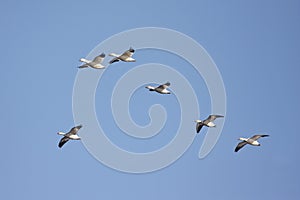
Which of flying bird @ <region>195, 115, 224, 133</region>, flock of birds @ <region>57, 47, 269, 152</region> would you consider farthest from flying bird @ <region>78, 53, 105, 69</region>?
flying bird @ <region>195, 115, 224, 133</region>

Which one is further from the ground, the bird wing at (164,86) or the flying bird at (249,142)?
the bird wing at (164,86)

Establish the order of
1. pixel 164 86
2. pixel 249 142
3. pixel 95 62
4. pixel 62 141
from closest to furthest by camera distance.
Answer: pixel 95 62 < pixel 62 141 < pixel 164 86 < pixel 249 142

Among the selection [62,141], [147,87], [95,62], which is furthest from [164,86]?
[62,141]

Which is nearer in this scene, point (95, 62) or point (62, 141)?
point (95, 62)

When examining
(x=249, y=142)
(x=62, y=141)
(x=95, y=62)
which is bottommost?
(x=62, y=141)

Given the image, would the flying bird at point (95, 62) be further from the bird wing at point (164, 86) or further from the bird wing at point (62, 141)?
the bird wing at point (164, 86)

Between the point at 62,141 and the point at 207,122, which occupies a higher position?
the point at 207,122

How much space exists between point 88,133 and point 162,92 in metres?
9.17

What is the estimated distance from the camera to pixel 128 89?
239 feet

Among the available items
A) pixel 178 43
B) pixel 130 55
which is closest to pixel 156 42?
pixel 178 43

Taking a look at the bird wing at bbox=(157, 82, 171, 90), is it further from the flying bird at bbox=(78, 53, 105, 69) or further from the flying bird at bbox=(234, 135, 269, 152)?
the flying bird at bbox=(234, 135, 269, 152)

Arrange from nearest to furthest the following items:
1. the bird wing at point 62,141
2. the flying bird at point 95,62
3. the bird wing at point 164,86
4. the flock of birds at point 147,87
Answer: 1. the flock of birds at point 147,87
2. the flying bird at point 95,62
3. the bird wing at point 62,141
4. the bird wing at point 164,86

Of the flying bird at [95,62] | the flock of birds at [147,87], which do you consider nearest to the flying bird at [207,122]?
the flock of birds at [147,87]

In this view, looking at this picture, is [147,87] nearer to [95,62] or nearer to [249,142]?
[95,62]
